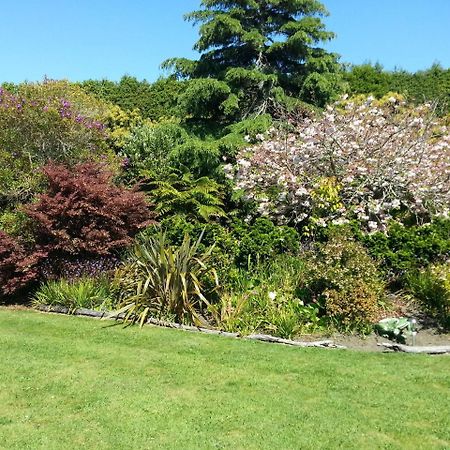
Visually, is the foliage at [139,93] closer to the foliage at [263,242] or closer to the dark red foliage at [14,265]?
the dark red foliage at [14,265]

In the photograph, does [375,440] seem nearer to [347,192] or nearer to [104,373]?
[104,373]

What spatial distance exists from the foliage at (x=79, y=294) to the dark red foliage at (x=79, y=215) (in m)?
0.46

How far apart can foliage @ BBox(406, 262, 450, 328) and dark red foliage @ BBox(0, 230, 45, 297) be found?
5.45m

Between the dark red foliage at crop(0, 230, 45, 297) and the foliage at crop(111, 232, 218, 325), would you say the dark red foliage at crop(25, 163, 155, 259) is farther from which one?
the foliage at crop(111, 232, 218, 325)

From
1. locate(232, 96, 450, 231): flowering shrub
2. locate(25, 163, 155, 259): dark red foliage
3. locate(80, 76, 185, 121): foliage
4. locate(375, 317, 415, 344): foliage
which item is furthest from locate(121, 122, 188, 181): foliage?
locate(375, 317, 415, 344): foliage

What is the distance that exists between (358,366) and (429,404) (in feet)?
3.46

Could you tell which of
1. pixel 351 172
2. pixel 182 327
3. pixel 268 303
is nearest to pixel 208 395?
pixel 182 327

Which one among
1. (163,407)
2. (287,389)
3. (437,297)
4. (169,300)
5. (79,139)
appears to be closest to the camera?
(163,407)

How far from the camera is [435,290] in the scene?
23.2 feet

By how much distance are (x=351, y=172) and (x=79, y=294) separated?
4.71 metres

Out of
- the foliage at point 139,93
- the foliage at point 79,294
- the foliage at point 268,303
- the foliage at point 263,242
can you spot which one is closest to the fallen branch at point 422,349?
the foliage at point 268,303

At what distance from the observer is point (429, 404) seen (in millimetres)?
4719

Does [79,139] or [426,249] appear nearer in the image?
[426,249]

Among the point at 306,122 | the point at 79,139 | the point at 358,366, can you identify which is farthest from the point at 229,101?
the point at 358,366
